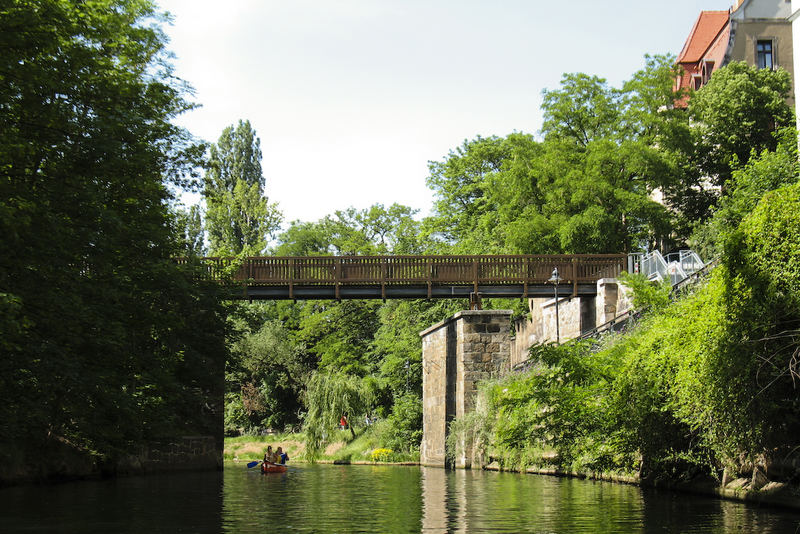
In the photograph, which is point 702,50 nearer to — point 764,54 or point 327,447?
point 764,54

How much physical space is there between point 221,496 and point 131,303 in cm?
435

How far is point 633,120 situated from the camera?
39.5m

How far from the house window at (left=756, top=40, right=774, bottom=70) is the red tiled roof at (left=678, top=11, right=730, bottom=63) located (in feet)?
21.7

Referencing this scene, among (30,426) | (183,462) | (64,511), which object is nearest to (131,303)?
(30,426)

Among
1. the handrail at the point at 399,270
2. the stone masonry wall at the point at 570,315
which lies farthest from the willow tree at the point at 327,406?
the handrail at the point at 399,270

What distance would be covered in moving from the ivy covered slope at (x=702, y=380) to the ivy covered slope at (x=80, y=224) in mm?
7746

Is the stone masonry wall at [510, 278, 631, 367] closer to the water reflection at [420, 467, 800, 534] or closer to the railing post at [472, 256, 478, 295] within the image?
the railing post at [472, 256, 478, 295]

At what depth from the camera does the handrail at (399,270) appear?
32500mm

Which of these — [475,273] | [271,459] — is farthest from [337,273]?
[271,459]

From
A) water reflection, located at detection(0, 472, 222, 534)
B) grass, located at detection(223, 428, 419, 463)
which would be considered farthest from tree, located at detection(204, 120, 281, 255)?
water reflection, located at detection(0, 472, 222, 534)

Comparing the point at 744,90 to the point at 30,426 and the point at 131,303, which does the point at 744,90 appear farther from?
the point at 30,426

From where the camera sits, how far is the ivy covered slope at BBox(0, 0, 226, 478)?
539 inches

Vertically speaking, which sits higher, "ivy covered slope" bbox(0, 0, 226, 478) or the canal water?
"ivy covered slope" bbox(0, 0, 226, 478)

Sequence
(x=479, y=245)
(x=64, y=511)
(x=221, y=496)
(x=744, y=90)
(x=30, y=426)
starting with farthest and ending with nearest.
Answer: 1. (x=479, y=245)
2. (x=744, y=90)
3. (x=221, y=496)
4. (x=30, y=426)
5. (x=64, y=511)
